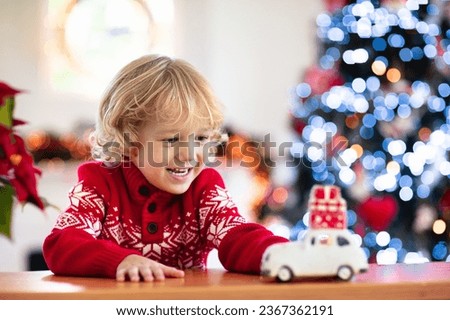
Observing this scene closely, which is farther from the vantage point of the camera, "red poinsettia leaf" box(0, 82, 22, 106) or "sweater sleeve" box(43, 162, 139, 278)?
"sweater sleeve" box(43, 162, 139, 278)

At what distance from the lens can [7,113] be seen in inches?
27.3

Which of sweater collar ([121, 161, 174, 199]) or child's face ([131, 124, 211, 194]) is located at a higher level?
child's face ([131, 124, 211, 194])

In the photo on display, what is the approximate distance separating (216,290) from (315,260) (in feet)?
0.42

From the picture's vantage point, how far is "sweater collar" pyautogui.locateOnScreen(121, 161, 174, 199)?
4.09 ft

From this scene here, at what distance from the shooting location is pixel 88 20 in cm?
393

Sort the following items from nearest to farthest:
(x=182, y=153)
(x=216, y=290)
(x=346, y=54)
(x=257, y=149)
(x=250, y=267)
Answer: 1. (x=216, y=290)
2. (x=250, y=267)
3. (x=182, y=153)
4. (x=346, y=54)
5. (x=257, y=149)

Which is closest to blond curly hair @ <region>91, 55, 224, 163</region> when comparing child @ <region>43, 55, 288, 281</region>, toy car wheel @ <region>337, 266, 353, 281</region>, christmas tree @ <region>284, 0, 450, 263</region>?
child @ <region>43, 55, 288, 281</region>

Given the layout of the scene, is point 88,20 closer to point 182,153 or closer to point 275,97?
point 275,97

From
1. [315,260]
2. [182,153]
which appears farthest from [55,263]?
[315,260]

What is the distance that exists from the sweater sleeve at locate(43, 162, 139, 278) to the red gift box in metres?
0.28

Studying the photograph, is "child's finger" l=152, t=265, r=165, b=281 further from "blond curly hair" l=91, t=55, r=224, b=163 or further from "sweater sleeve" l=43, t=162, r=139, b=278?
"blond curly hair" l=91, t=55, r=224, b=163

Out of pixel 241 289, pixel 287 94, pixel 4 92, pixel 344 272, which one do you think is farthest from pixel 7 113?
pixel 287 94

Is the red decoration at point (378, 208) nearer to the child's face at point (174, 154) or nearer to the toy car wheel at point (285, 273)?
the child's face at point (174, 154)

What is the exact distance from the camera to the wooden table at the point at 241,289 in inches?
30.5
